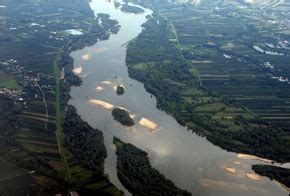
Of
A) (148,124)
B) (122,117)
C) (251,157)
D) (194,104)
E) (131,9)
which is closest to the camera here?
(251,157)

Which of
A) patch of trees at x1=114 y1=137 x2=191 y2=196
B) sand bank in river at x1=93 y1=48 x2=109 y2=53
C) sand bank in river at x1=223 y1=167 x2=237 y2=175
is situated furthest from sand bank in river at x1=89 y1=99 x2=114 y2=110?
sand bank in river at x1=93 y1=48 x2=109 y2=53

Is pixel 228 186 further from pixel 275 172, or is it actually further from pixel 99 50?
pixel 99 50

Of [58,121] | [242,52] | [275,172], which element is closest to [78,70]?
[58,121]

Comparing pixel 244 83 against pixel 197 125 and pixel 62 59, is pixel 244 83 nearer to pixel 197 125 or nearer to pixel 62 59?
pixel 197 125

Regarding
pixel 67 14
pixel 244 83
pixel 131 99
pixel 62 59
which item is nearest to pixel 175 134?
pixel 131 99

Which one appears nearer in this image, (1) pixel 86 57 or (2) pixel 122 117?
(2) pixel 122 117

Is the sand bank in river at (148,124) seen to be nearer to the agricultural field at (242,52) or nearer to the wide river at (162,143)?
the wide river at (162,143)
